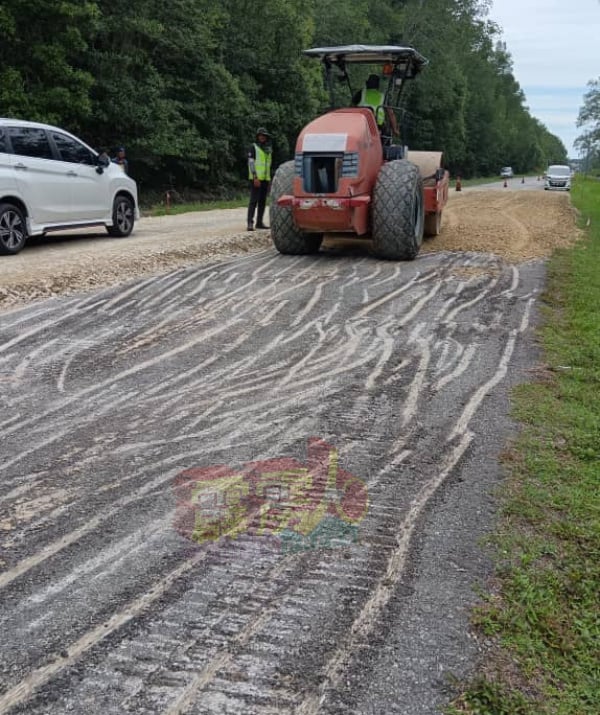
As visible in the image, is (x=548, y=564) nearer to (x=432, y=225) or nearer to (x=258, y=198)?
(x=432, y=225)

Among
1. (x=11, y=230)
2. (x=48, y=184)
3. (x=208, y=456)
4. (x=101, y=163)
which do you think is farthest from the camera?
(x=101, y=163)

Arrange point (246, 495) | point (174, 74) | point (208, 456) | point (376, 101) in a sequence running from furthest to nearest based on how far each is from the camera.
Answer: point (174, 74) < point (376, 101) < point (208, 456) < point (246, 495)

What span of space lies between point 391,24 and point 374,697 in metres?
58.0

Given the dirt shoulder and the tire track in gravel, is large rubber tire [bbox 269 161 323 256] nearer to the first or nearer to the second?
the dirt shoulder

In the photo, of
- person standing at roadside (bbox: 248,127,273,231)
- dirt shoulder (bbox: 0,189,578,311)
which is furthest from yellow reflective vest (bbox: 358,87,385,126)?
person standing at roadside (bbox: 248,127,273,231)

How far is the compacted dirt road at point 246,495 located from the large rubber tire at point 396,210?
234cm

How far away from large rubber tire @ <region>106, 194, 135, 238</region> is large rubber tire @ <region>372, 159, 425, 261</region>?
203 inches

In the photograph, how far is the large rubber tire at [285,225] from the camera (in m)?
11.5

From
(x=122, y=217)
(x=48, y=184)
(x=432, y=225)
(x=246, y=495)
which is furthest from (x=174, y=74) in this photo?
(x=246, y=495)

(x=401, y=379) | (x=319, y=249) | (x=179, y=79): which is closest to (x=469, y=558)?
(x=401, y=379)

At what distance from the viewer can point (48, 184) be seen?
11.6 metres

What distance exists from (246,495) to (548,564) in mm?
1523

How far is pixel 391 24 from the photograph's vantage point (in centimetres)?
5434

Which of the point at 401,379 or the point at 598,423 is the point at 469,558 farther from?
the point at 401,379
